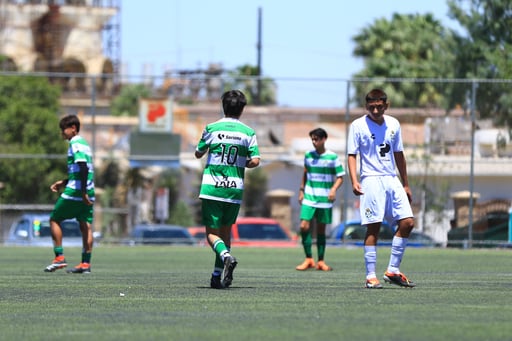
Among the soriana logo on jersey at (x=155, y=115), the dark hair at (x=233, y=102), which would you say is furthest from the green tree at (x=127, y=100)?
the dark hair at (x=233, y=102)

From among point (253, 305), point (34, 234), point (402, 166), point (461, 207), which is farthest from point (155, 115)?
point (253, 305)

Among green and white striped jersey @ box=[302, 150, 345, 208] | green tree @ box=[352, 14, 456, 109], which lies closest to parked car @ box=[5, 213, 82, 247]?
green and white striped jersey @ box=[302, 150, 345, 208]

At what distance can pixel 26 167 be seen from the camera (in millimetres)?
51031

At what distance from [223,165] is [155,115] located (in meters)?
18.2

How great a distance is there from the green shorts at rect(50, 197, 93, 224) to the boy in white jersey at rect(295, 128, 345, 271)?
348 centimetres

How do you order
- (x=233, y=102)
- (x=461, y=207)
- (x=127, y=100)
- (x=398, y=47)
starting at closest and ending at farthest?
1. (x=233, y=102)
2. (x=461, y=207)
3. (x=398, y=47)
4. (x=127, y=100)

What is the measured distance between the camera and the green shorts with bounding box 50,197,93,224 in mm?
17250

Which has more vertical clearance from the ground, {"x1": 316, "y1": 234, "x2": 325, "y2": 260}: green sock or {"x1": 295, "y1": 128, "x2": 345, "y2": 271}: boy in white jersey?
{"x1": 295, "y1": 128, "x2": 345, "y2": 271}: boy in white jersey

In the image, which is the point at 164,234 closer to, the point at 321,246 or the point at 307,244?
the point at 307,244

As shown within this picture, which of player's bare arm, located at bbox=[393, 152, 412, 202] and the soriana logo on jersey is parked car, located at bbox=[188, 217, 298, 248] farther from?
player's bare arm, located at bbox=[393, 152, 412, 202]

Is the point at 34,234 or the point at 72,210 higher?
the point at 72,210

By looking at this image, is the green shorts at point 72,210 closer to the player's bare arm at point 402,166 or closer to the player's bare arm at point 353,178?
the player's bare arm at point 353,178

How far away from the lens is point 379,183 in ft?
43.0

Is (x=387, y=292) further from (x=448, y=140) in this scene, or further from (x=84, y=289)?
(x=448, y=140)
